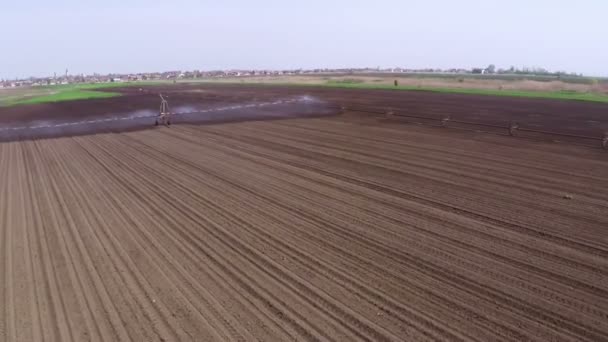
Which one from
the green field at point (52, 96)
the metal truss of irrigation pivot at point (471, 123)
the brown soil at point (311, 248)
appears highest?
the green field at point (52, 96)

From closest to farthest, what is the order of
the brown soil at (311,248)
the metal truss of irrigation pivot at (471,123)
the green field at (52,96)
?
the brown soil at (311,248), the metal truss of irrigation pivot at (471,123), the green field at (52,96)

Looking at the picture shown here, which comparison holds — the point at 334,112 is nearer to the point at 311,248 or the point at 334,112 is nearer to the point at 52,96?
the point at 311,248

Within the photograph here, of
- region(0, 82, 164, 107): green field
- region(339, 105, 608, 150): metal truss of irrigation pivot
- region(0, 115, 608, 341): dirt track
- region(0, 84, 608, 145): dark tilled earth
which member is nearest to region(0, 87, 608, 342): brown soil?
region(0, 115, 608, 341): dirt track

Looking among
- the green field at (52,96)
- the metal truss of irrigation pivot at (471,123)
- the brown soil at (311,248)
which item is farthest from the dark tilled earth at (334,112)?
the green field at (52,96)

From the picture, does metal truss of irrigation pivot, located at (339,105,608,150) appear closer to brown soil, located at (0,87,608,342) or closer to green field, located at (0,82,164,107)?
brown soil, located at (0,87,608,342)

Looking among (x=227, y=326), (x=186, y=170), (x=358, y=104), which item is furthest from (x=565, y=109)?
(x=227, y=326)

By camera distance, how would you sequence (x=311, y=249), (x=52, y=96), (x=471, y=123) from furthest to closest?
(x=52, y=96), (x=471, y=123), (x=311, y=249)

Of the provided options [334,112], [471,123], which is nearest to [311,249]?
[471,123]

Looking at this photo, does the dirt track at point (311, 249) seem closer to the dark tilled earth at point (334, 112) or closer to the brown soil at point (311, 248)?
the brown soil at point (311, 248)
